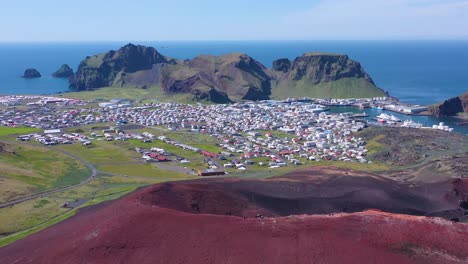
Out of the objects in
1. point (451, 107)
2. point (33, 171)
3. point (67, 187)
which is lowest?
point (67, 187)

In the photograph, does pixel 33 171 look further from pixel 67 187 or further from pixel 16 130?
pixel 16 130

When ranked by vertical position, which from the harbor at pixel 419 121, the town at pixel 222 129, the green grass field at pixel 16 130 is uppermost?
the harbor at pixel 419 121

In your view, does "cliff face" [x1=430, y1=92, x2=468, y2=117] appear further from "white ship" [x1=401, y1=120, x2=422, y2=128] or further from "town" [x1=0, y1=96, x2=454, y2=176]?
"white ship" [x1=401, y1=120, x2=422, y2=128]

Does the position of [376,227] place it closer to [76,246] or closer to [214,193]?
[214,193]

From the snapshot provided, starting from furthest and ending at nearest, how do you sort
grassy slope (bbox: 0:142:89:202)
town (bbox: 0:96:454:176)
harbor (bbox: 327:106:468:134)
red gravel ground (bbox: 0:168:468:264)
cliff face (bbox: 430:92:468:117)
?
cliff face (bbox: 430:92:468:117) → harbor (bbox: 327:106:468:134) → town (bbox: 0:96:454:176) → grassy slope (bbox: 0:142:89:202) → red gravel ground (bbox: 0:168:468:264)

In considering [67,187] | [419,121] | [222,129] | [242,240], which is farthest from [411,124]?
[242,240]

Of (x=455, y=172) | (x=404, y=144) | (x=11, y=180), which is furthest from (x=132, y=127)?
(x=455, y=172)

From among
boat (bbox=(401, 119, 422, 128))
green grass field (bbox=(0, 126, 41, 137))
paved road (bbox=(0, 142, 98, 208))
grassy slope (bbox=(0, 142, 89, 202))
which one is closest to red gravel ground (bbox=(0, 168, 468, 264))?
paved road (bbox=(0, 142, 98, 208))

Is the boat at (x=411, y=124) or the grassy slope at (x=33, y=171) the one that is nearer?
the grassy slope at (x=33, y=171)

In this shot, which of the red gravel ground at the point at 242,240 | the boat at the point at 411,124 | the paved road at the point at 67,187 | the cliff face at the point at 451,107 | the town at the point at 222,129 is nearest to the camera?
the red gravel ground at the point at 242,240

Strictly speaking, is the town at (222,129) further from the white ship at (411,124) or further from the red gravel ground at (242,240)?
the red gravel ground at (242,240)

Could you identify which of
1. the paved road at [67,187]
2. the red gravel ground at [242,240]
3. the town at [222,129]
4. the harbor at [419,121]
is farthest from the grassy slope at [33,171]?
the harbor at [419,121]

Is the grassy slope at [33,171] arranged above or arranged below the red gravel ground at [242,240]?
below
